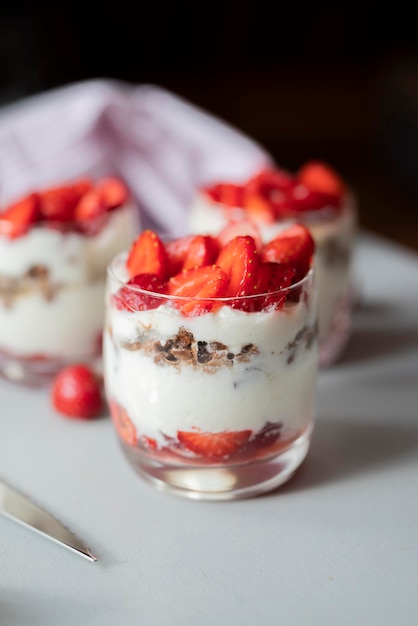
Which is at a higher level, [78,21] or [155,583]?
[155,583]

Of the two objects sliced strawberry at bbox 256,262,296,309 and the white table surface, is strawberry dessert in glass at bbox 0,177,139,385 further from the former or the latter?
sliced strawberry at bbox 256,262,296,309

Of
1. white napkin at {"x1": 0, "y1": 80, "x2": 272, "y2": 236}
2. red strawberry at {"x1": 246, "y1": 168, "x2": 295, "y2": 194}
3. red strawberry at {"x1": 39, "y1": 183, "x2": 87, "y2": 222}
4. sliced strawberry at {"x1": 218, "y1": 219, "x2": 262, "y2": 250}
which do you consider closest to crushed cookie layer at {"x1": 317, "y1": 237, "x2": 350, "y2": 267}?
red strawberry at {"x1": 246, "y1": 168, "x2": 295, "y2": 194}

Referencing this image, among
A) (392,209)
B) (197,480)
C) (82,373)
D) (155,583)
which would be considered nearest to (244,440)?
(197,480)

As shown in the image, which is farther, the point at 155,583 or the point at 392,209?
the point at 392,209

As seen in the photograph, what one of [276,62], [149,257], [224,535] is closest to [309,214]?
[149,257]

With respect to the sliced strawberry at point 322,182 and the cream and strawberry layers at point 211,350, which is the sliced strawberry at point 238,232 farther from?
the sliced strawberry at point 322,182

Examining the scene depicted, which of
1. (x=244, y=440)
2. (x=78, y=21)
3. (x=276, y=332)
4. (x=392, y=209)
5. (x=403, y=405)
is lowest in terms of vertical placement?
(x=392, y=209)

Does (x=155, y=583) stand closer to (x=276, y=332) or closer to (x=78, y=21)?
(x=276, y=332)

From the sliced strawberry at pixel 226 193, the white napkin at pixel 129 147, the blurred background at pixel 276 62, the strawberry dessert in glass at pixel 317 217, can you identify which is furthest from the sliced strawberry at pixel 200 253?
the blurred background at pixel 276 62
